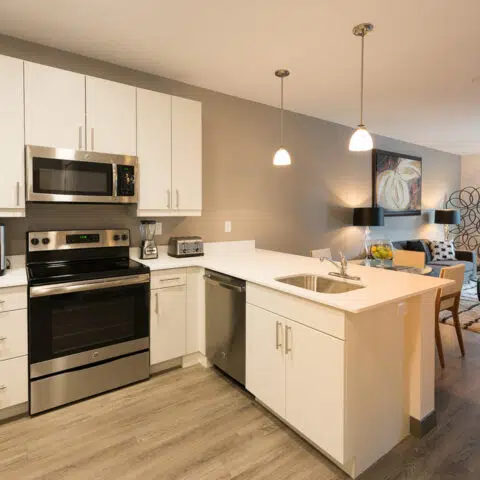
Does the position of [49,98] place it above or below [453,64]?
below

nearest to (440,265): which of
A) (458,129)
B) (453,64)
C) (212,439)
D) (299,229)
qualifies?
(458,129)

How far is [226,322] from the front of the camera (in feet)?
8.15

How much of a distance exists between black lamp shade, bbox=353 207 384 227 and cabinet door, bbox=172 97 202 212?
8.66 feet

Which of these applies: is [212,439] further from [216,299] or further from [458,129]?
[458,129]

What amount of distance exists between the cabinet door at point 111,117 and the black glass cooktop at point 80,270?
860 millimetres

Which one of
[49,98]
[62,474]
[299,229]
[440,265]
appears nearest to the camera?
[62,474]

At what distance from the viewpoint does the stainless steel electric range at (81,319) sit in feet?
7.02

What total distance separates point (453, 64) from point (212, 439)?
11.0 ft

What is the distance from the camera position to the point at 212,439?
196cm

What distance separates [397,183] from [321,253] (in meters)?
2.34

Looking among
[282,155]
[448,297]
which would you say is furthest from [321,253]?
[282,155]

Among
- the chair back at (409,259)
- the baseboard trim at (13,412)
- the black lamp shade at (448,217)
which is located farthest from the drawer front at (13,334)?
the black lamp shade at (448,217)

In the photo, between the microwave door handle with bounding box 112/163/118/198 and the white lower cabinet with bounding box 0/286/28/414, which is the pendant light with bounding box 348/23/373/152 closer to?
the microwave door handle with bounding box 112/163/118/198

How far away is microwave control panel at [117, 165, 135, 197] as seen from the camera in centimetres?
258
